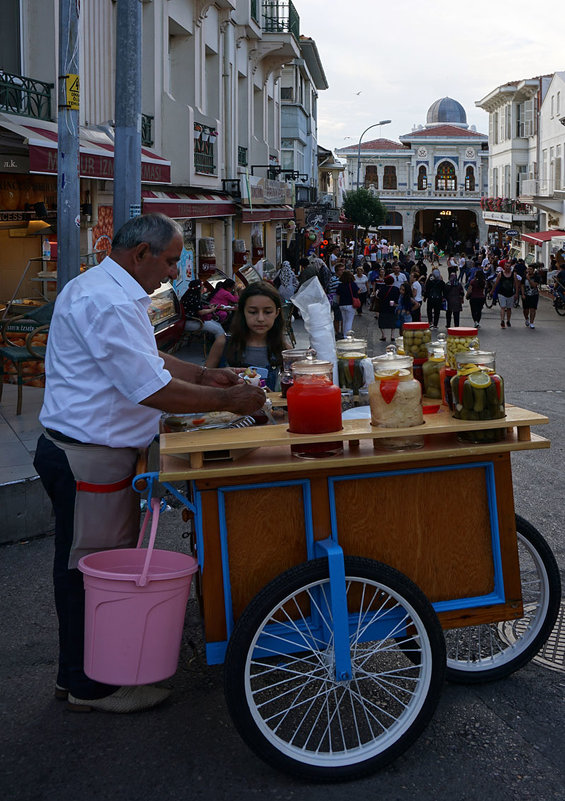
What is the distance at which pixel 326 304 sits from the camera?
521 centimetres

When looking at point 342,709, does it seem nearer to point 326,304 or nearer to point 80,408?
point 80,408

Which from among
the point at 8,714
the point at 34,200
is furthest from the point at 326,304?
the point at 34,200

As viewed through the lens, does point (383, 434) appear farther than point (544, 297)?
No

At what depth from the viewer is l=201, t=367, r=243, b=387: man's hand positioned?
405cm

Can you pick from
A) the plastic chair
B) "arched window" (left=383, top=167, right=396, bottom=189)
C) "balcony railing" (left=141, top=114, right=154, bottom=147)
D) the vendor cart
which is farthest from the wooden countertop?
"arched window" (left=383, top=167, right=396, bottom=189)

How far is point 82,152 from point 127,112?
4.97ft

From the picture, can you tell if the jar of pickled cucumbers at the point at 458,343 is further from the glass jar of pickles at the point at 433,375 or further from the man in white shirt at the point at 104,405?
the man in white shirt at the point at 104,405

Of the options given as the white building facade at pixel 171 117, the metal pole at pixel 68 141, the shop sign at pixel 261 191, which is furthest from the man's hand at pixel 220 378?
the shop sign at pixel 261 191

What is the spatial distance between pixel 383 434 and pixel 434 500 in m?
0.39

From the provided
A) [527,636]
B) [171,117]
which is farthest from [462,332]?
[171,117]

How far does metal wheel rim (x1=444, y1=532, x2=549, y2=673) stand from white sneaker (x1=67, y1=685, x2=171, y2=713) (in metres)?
1.25

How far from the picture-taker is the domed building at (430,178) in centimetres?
9300

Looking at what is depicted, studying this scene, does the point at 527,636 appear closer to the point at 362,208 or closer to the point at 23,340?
the point at 23,340

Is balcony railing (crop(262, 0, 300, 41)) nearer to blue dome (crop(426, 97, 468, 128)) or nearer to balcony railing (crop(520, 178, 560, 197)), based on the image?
balcony railing (crop(520, 178, 560, 197))
